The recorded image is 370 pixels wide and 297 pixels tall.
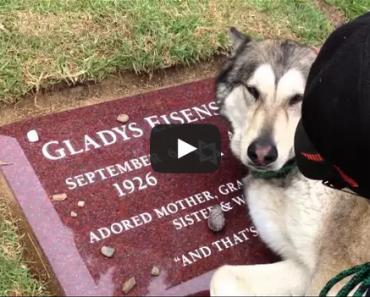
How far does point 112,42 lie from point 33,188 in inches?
58.5

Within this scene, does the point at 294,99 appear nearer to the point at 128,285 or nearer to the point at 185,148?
the point at 185,148

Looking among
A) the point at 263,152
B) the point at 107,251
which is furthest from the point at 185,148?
the point at 107,251

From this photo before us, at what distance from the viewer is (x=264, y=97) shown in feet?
10.4

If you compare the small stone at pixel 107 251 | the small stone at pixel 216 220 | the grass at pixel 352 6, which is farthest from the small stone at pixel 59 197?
the grass at pixel 352 6

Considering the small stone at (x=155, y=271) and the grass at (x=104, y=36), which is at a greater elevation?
the grass at (x=104, y=36)

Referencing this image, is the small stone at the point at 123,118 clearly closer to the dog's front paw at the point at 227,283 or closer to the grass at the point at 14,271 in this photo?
the grass at the point at 14,271

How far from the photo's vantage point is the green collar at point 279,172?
9.98 ft

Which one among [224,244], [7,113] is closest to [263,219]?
[224,244]

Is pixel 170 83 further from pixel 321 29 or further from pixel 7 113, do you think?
pixel 321 29

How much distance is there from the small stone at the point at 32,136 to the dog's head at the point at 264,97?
121 centimetres

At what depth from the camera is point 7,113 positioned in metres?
3.58

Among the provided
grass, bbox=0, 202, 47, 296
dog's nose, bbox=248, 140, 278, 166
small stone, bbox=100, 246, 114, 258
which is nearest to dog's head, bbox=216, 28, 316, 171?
dog's nose, bbox=248, 140, 278, 166

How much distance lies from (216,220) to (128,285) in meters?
0.68

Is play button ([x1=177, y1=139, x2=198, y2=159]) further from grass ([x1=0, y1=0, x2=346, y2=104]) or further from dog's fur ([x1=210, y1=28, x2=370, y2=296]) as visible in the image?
grass ([x1=0, y1=0, x2=346, y2=104])
